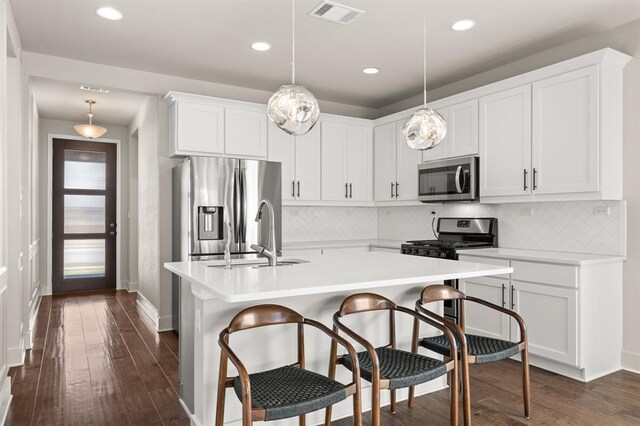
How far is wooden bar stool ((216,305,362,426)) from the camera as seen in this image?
5.48 ft

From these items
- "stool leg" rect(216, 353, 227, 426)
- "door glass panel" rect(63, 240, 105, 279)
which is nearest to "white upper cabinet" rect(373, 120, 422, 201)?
"stool leg" rect(216, 353, 227, 426)

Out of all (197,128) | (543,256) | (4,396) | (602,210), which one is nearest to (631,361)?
(543,256)

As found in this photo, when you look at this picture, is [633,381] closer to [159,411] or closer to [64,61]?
[159,411]

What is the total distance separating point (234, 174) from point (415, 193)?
202 cm

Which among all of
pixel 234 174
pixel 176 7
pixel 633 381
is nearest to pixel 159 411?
pixel 234 174

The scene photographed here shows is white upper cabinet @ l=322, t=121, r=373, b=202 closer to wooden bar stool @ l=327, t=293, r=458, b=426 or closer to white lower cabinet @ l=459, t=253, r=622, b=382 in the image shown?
white lower cabinet @ l=459, t=253, r=622, b=382

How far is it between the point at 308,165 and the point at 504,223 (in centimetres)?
221

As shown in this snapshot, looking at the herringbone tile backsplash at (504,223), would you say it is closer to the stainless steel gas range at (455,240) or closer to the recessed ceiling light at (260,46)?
the stainless steel gas range at (455,240)

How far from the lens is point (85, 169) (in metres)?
7.15

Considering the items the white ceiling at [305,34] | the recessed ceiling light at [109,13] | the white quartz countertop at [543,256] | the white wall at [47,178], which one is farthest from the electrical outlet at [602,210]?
the white wall at [47,178]

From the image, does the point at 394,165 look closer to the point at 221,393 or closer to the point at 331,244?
the point at 331,244

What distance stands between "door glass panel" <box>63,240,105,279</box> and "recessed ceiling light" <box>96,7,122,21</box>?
4.79m

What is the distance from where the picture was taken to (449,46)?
387 centimetres

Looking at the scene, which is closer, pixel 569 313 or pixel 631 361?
pixel 569 313
